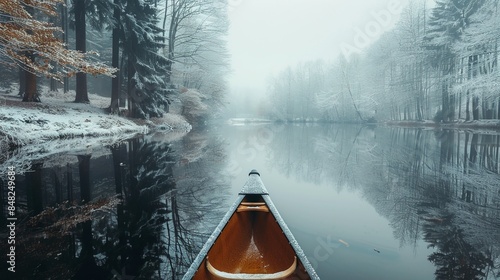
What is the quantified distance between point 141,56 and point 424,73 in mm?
35769

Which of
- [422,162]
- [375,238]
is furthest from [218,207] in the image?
[422,162]

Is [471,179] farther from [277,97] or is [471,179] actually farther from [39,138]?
[277,97]

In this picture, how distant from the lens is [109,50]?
34844mm

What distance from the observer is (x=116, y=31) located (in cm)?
1962

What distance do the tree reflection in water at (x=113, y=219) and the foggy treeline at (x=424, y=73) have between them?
82.2 feet

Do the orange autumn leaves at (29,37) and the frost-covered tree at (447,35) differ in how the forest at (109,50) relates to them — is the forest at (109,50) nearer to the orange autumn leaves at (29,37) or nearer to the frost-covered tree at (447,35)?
the orange autumn leaves at (29,37)

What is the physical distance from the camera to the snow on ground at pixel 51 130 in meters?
9.03

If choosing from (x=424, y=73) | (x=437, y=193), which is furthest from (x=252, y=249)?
(x=424, y=73)

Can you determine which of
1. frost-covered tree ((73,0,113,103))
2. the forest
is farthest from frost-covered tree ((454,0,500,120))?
frost-covered tree ((73,0,113,103))

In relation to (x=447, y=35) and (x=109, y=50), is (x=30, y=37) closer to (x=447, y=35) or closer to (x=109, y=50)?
(x=109, y=50)

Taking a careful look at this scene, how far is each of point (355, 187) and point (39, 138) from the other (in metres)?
11.9

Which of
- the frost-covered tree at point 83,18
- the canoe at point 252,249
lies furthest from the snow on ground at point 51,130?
the canoe at point 252,249

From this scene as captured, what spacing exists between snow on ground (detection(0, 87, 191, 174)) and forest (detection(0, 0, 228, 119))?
1.66 metres

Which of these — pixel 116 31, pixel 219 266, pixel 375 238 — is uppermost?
pixel 116 31
